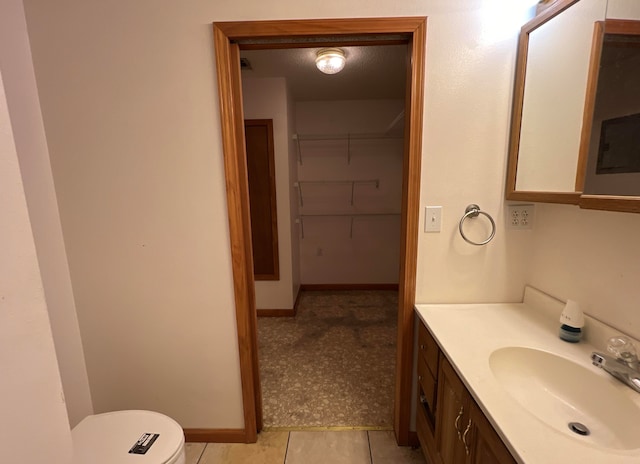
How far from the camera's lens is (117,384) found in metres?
1.53

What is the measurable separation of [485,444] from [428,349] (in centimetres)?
46

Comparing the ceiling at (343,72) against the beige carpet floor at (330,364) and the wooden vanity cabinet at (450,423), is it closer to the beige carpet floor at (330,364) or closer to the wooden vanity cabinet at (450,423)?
the wooden vanity cabinet at (450,423)

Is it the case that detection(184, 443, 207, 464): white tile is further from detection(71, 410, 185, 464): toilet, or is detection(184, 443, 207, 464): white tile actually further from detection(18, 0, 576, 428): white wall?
detection(71, 410, 185, 464): toilet

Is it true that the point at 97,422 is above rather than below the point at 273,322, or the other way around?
above

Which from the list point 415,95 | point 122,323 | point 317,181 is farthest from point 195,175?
point 317,181

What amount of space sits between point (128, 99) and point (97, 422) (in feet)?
4.73

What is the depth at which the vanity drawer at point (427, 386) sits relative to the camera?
1.22 m

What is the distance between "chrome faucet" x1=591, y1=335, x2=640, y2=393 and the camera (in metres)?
0.82

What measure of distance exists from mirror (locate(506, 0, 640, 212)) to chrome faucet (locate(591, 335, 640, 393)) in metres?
0.47

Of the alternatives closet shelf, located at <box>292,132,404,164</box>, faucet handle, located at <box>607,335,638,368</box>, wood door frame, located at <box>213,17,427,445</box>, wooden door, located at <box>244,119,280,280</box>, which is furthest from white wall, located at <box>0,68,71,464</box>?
closet shelf, located at <box>292,132,404,164</box>

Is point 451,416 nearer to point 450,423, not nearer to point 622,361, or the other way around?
point 450,423

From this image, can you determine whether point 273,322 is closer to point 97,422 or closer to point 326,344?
point 326,344

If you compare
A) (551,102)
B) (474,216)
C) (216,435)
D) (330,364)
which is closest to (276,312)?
(330,364)

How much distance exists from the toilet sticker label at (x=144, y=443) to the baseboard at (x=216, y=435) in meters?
0.60
